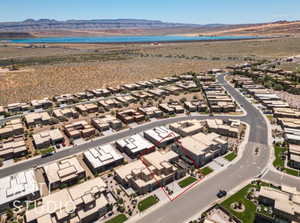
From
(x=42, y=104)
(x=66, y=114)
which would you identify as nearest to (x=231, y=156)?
(x=66, y=114)

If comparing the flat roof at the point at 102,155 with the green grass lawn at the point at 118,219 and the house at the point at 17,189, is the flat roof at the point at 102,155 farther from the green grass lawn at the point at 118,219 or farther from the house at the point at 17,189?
the green grass lawn at the point at 118,219

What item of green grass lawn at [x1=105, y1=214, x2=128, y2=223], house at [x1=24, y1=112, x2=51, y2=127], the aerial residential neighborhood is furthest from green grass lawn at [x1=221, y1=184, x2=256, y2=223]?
house at [x1=24, y1=112, x2=51, y2=127]

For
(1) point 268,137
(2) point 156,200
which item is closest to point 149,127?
(2) point 156,200

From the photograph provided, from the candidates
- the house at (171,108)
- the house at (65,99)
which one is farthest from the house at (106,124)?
the house at (65,99)

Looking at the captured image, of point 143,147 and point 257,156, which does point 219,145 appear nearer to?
point 257,156

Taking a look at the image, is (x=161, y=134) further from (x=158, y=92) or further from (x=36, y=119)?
(x=36, y=119)

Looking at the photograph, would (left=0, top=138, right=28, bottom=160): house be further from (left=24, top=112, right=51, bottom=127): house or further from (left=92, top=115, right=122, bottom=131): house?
(left=92, top=115, right=122, bottom=131): house
